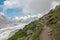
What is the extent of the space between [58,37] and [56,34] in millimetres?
2925

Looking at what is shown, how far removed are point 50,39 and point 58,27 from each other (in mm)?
11350

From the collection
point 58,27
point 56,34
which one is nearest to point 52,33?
point 56,34

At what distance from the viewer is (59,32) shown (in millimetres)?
78375

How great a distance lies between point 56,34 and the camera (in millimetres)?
78000

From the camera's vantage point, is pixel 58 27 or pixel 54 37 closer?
pixel 54 37

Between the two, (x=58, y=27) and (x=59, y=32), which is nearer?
(x=59, y=32)

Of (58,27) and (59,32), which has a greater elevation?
(58,27)

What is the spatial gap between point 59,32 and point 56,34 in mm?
1681

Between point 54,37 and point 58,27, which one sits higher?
point 58,27

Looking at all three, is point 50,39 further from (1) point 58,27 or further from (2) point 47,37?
(1) point 58,27

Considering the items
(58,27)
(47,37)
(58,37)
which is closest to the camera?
(58,37)

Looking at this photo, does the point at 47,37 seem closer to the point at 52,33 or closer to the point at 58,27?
the point at 52,33

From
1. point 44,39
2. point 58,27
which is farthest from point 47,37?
point 58,27

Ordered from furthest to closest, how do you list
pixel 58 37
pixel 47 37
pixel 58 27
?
pixel 58 27, pixel 47 37, pixel 58 37
